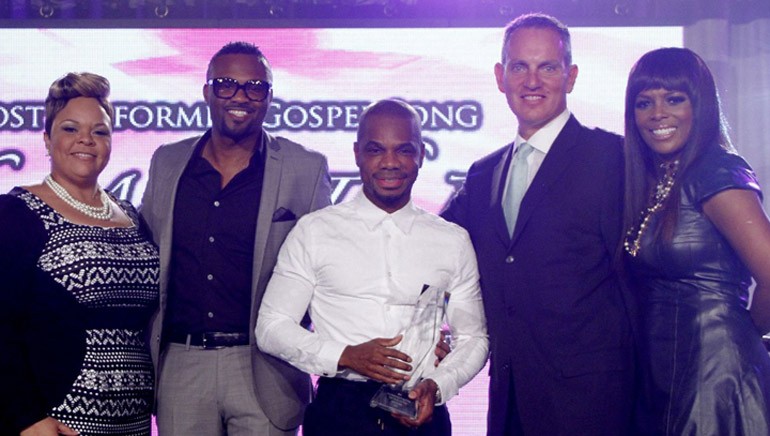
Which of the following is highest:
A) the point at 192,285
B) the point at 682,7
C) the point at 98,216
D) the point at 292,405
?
the point at 682,7

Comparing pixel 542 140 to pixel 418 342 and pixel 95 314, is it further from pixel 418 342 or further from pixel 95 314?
pixel 95 314

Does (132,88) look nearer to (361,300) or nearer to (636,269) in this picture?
(361,300)

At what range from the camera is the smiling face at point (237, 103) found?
11.5ft

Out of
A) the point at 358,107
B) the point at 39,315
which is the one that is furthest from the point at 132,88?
the point at 39,315

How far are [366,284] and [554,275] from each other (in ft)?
1.91

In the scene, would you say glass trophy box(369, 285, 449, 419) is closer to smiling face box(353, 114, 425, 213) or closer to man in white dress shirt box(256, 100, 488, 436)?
man in white dress shirt box(256, 100, 488, 436)

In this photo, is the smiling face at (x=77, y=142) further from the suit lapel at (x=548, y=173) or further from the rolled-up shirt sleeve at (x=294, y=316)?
the suit lapel at (x=548, y=173)

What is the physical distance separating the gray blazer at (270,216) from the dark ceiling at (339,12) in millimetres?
1677

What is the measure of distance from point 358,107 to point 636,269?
240 cm

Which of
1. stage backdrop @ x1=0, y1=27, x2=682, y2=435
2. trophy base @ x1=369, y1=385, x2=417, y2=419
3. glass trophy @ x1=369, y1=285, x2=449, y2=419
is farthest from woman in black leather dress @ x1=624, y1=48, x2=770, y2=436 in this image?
stage backdrop @ x1=0, y1=27, x2=682, y2=435

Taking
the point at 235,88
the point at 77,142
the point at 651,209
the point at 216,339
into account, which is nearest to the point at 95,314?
the point at 216,339

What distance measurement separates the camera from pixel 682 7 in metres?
5.17

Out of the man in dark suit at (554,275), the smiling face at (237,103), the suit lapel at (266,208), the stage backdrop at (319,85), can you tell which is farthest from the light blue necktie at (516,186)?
the stage backdrop at (319,85)

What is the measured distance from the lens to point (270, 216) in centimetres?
344
